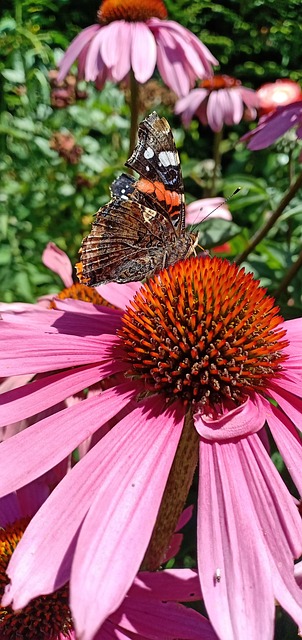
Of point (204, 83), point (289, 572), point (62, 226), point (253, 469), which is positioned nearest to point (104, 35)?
point (204, 83)

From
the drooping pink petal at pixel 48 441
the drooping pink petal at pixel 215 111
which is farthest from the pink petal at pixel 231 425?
the drooping pink petal at pixel 215 111

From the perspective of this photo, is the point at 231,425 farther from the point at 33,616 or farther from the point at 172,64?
the point at 172,64

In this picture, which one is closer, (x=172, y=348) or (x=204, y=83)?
(x=172, y=348)

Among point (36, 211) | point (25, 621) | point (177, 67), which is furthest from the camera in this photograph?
point (36, 211)

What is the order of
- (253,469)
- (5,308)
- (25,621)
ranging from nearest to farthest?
(253,469) → (25,621) → (5,308)

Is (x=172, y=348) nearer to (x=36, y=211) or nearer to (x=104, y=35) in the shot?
(x=104, y=35)

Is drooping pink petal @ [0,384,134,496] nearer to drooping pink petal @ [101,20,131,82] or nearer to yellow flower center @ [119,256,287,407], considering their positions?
yellow flower center @ [119,256,287,407]

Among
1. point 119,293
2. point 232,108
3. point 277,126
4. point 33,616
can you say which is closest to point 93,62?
point 277,126
